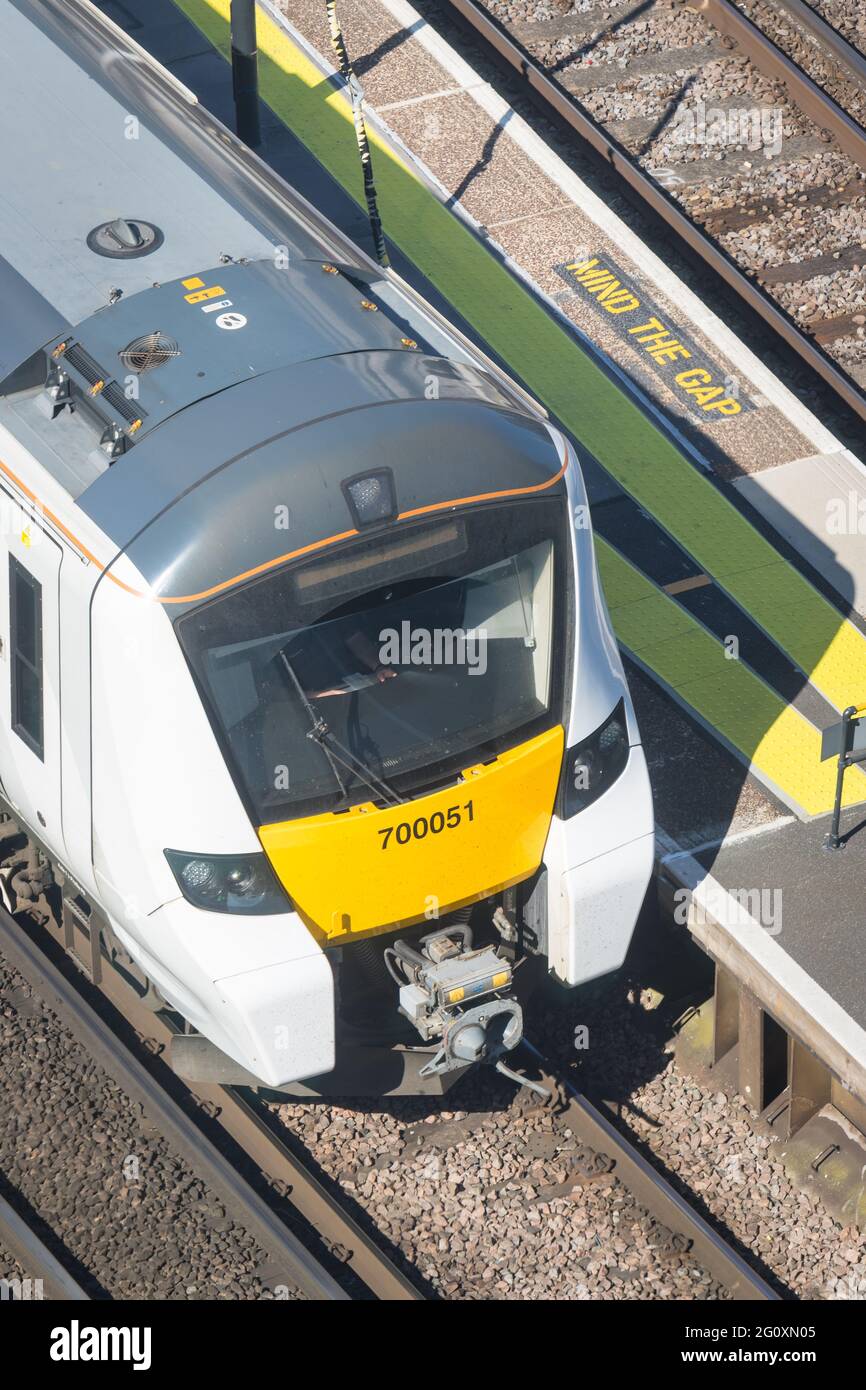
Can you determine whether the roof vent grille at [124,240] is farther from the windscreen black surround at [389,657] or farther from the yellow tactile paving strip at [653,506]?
the yellow tactile paving strip at [653,506]

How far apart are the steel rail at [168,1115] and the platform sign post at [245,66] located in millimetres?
6121

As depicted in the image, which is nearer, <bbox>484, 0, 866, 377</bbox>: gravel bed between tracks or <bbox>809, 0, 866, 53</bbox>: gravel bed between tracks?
<bbox>484, 0, 866, 377</bbox>: gravel bed between tracks

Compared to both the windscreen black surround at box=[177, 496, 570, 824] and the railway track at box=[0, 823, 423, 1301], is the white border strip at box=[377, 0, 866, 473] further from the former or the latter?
the railway track at box=[0, 823, 423, 1301]

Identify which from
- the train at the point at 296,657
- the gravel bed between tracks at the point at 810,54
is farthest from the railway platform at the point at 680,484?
the gravel bed between tracks at the point at 810,54

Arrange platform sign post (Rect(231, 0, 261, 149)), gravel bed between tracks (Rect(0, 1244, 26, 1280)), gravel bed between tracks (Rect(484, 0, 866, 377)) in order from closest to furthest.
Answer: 1. gravel bed between tracks (Rect(0, 1244, 26, 1280))
2. platform sign post (Rect(231, 0, 261, 149))
3. gravel bed between tracks (Rect(484, 0, 866, 377))

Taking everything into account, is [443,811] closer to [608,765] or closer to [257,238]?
[608,765]

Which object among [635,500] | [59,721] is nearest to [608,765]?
[59,721]

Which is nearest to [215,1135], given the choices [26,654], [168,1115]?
[168,1115]

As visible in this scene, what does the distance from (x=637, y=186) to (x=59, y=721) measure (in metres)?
7.79

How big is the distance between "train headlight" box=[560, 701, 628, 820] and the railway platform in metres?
1.16

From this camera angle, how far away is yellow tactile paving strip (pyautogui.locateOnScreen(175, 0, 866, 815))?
1088 centimetres

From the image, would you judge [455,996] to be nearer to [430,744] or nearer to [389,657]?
[430,744]

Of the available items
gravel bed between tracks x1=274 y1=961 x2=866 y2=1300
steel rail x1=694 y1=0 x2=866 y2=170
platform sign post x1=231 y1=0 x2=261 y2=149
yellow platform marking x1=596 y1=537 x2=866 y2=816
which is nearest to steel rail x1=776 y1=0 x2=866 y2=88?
steel rail x1=694 y1=0 x2=866 y2=170

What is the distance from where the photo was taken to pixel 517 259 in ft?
45.7
